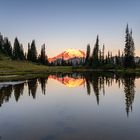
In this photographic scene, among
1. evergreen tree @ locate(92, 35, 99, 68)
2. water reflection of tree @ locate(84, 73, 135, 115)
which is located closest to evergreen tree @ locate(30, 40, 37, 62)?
evergreen tree @ locate(92, 35, 99, 68)

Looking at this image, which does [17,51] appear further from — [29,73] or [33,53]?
[29,73]

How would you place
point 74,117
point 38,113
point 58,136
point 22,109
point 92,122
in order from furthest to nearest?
point 22,109, point 38,113, point 74,117, point 92,122, point 58,136

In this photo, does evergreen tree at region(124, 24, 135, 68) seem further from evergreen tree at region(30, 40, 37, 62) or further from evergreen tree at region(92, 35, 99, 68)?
evergreen tree at region(30, 40, 37, 62)

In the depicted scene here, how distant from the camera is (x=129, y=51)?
372ft

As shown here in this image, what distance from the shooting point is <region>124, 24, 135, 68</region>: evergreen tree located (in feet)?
355

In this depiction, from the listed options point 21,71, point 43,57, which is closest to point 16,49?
point 43,57

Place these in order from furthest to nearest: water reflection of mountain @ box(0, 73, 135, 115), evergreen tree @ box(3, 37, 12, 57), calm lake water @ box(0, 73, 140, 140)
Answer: evergreen tree @ box(3, 37, 12, 57) → water reflection of mountain @ box(0, 73, 135, 115) → calm lake water @ box(0, 73, 140, 140)

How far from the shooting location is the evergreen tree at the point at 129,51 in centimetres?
10831

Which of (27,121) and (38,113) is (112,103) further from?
(27,121)

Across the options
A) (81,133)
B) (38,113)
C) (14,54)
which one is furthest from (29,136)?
(14,54)

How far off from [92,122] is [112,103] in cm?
816

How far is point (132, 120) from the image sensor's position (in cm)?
1756

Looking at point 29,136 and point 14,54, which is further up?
point 14,54

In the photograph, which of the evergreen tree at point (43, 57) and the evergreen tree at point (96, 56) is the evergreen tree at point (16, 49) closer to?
the evergreen tree at point (43, 57)
